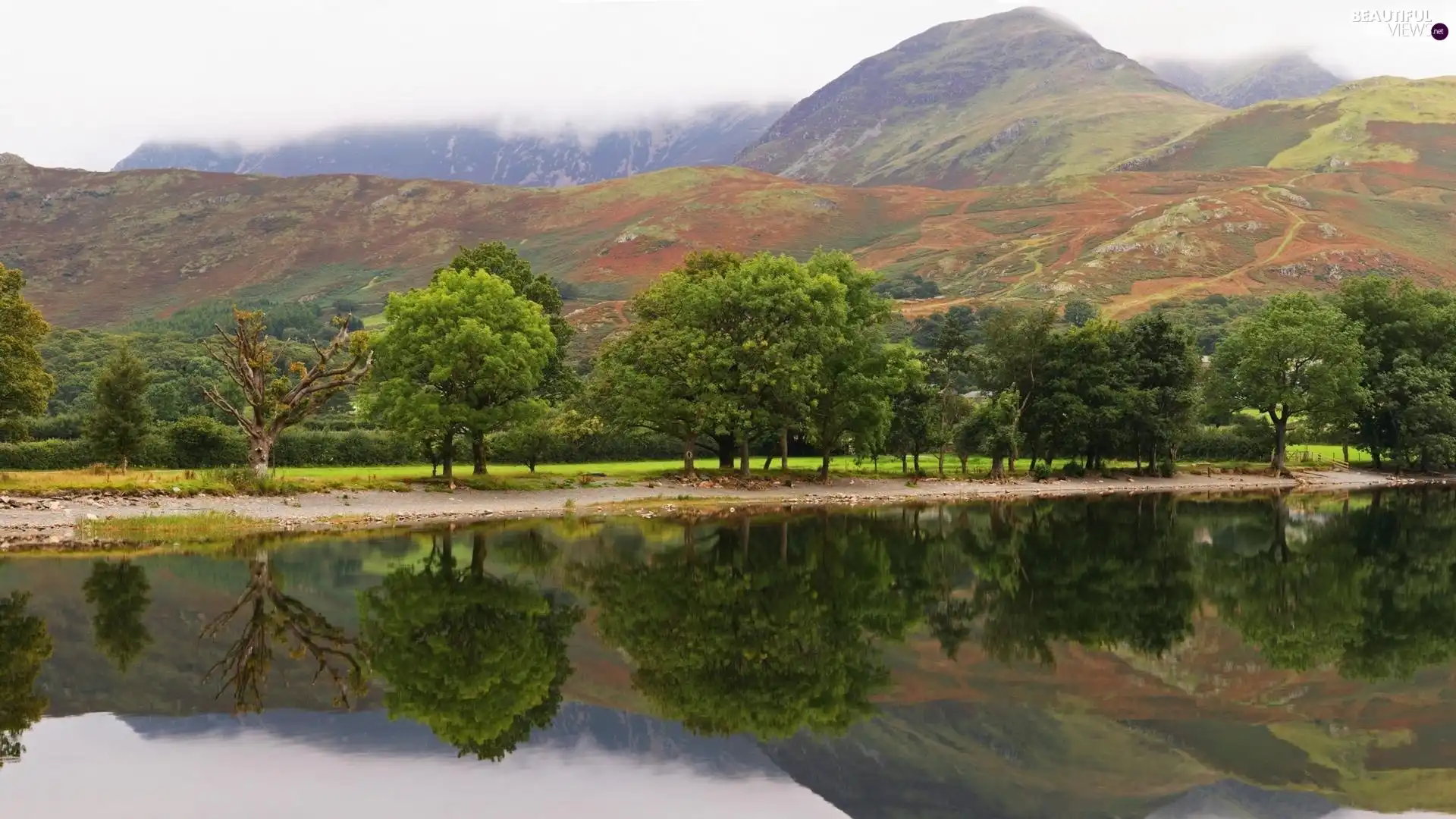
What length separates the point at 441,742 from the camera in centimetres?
1540

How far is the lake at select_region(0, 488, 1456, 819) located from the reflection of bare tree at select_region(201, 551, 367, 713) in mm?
96

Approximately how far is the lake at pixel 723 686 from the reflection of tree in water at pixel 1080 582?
0.57ft

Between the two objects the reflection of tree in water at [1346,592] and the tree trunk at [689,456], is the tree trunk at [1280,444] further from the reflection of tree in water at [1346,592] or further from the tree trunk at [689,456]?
the tree trunk at [689,456]

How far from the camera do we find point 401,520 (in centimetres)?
4556

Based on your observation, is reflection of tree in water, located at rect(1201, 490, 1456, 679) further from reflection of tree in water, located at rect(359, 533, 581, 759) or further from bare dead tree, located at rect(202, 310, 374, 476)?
bare dead tree, located at rect(202, 310, 374, 476)

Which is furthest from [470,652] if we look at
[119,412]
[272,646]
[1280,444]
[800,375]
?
[1280,444]

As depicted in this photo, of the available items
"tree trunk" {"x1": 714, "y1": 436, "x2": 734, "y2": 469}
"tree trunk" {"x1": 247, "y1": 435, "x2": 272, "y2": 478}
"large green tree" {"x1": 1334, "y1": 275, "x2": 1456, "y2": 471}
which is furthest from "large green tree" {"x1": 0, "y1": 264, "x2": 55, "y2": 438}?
"large green tree" {"x1": 1334, "y1": 275, "x2": 1456, "y2": 471}

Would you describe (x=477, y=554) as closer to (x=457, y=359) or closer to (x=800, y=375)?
(x=457, y=359)

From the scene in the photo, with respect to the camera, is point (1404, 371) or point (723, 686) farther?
point (1404, 371)

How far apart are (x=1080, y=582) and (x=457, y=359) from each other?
33800 millimetres

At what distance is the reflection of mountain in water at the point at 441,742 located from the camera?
14992 mm

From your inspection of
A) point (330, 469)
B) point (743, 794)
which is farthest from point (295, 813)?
point (330, 469)

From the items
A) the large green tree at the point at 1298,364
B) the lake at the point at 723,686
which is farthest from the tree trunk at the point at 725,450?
the large green tree at the point at 1298,364

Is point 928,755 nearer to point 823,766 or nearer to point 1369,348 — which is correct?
point 823,766
